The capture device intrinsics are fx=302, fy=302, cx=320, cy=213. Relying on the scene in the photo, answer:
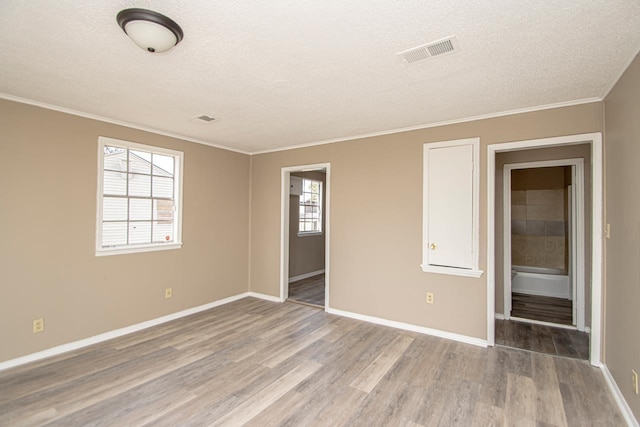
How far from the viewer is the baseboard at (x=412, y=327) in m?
3.33

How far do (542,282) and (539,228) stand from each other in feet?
3.45

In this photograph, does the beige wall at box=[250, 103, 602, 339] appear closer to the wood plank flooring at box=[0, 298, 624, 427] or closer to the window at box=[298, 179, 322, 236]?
the wood plank flooring at box=[0, 298, 624, 427]

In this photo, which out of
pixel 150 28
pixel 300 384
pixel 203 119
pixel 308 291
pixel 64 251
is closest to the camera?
pixel 150 28

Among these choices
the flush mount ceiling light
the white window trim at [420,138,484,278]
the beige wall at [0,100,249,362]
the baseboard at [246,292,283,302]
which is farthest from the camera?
the baseboard at [246,292,283,302]

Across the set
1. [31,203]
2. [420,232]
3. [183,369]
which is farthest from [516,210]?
[31,203]

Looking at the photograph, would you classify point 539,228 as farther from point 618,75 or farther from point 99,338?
point 99,338

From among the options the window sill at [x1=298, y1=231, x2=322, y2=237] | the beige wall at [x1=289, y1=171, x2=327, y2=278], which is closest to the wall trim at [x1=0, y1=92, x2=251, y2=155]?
the beige wall at [x1=289, y1=171, x2=327, y2=278]

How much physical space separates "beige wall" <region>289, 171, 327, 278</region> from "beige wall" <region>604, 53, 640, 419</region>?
188 inches

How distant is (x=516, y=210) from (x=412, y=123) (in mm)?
3775

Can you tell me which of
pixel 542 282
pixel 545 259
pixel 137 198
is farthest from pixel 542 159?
pixel 137 198

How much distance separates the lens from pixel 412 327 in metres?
3.72

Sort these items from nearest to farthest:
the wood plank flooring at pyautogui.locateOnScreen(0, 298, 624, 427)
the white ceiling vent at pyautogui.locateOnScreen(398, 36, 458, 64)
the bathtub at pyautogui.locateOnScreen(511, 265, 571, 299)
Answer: the white ceiling vent at pyautogui.locateOnScreen(398, 36, 458, 64) < the wood plank flooring at pyautogui.locateOnScreen(0, 298, 624, 427) < the bathtub at pyautogui.locateOnScreen(511, 265, 571, 299)

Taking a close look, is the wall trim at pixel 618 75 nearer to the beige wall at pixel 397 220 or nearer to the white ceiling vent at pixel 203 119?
the beige wall at pixel 397 220

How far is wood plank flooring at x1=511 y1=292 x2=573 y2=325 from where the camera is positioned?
4180 millimetres
